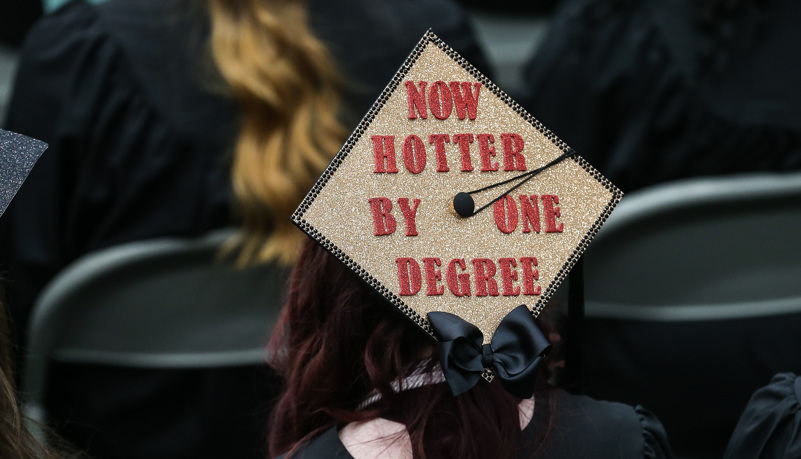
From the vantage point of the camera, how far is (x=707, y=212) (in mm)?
2186

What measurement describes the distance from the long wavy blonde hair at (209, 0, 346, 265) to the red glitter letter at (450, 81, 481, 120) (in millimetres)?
749

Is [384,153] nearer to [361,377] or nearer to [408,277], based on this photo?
[408,277]

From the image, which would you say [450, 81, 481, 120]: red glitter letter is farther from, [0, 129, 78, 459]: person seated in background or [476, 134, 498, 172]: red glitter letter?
[0, 129, 78, 459]: person seated in background

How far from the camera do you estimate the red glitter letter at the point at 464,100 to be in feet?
4.52

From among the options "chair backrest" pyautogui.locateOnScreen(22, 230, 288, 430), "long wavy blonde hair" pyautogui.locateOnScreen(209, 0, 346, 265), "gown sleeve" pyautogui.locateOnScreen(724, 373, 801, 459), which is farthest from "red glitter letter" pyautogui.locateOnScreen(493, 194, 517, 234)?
"chair backrest" pyautogui.locateOnScreen(22, 230, 288, 430)

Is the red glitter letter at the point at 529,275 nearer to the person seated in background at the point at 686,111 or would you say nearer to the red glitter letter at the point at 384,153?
the red glitter letter at the point at 384,153

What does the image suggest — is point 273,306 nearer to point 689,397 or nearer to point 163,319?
point 163,319

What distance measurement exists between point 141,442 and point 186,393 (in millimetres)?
144

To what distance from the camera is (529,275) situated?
4.51 feet

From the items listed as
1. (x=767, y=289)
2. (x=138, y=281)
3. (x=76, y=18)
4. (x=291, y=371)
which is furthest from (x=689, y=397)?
(x=76, y=18)

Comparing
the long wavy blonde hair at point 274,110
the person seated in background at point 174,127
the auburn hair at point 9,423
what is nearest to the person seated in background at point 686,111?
the person seated in background at point 174,127

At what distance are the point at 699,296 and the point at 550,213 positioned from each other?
98 centimetres

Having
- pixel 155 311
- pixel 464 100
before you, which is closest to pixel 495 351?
pixel 464 100

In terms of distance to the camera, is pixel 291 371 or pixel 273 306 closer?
pixel 291 371
